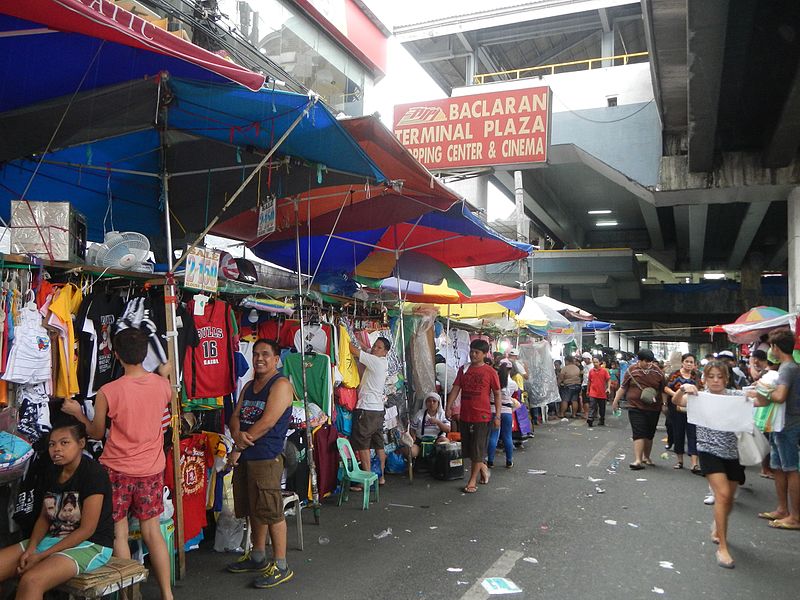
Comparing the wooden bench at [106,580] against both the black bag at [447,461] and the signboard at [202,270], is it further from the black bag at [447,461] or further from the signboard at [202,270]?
the black bag at [447,461]

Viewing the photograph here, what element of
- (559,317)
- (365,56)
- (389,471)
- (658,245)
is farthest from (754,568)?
(658,245)

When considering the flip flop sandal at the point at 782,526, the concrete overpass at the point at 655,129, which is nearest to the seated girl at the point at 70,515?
the flip flop sandal at the point at 782,526

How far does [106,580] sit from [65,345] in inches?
66.7

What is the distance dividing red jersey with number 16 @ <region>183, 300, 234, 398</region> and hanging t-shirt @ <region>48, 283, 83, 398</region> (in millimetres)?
953

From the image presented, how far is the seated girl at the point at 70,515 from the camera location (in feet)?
11.9

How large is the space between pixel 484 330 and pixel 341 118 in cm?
921

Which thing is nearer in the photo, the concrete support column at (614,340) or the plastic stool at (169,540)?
the plastic stool at (169,540)

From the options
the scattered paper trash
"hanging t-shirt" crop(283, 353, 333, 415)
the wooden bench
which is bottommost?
the scattered paper trash

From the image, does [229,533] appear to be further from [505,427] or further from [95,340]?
[505,427]

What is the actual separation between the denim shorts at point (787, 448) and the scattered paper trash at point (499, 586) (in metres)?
3.51

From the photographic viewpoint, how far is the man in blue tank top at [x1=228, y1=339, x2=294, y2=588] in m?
4.75

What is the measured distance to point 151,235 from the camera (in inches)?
298

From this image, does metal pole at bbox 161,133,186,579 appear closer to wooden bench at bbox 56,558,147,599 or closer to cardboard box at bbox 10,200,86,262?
cardboard box at bbox 10,200,86,262

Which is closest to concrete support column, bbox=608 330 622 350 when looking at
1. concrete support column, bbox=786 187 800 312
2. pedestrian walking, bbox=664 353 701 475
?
concrete support column, bbox=786 187 800 312
